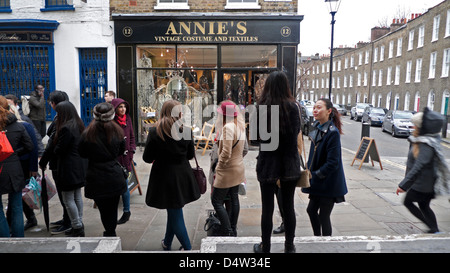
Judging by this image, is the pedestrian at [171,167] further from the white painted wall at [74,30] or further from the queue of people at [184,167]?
the white painted wall at [74,30]

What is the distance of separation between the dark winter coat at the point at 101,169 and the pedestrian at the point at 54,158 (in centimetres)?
71

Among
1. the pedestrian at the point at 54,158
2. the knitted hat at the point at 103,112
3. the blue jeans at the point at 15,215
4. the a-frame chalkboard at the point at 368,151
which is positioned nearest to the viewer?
the knitted hat at the point at 103,112

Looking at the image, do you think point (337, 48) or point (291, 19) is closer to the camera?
point (291, 19)

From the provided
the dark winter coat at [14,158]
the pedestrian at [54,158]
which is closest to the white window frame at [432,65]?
the pedestrian at [54,158]

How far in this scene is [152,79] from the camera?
10.1m

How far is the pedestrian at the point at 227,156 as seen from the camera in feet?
11.2

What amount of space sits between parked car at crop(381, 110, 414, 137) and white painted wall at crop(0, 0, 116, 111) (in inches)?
606

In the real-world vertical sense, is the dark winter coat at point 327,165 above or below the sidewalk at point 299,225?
above

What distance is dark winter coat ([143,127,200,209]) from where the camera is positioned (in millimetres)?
3311

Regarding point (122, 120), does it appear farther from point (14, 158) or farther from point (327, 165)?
point (327, 165)

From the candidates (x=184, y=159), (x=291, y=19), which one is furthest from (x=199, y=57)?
(x=184, y=159)

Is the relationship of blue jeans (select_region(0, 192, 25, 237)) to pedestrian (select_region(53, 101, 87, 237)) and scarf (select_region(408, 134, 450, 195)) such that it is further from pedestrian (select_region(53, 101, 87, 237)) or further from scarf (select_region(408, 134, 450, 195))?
scarf (select_region(408, 134, 450, 195))
